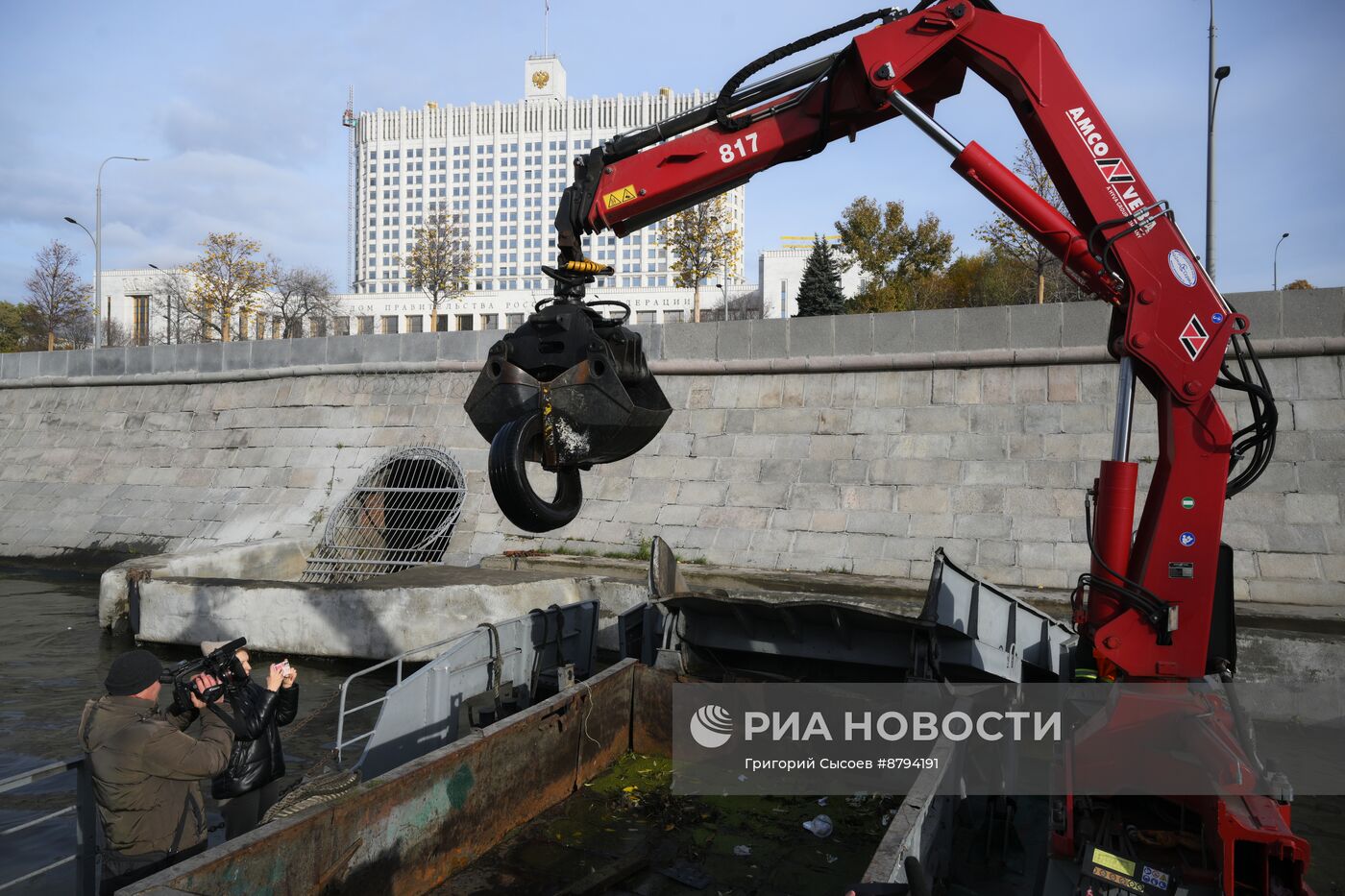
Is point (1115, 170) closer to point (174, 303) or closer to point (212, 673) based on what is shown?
point (212, 673)

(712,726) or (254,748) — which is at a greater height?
(254,748)

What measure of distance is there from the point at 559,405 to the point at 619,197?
87.5 inches

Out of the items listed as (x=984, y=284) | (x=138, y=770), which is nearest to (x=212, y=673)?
(x=138, y=770)

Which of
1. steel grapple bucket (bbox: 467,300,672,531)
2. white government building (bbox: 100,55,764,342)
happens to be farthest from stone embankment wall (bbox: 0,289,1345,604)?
white government building (bbox: 100,55,764,342)

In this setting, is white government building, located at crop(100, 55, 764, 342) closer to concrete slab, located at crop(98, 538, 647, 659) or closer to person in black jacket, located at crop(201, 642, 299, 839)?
concrete slab, located at crop(98, 538, 647, 659)

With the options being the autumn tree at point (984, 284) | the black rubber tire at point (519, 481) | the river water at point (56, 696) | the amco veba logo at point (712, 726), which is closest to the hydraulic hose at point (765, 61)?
the black rubber tire at point (519, 481)

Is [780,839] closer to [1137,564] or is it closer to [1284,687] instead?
[1137,564]

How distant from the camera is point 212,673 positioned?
5.25m

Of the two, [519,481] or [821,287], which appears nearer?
[519,481]

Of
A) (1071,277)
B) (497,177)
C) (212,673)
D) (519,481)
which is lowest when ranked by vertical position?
(212,673)

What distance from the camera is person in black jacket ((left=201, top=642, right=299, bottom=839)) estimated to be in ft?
17.2

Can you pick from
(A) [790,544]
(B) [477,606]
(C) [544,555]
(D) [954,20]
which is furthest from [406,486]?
(D) [954,20]

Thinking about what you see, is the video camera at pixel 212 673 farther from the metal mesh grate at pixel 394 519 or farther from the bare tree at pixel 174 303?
the bare tree at pixel 174 303

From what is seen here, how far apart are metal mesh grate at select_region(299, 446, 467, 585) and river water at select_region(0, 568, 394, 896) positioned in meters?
3.20
